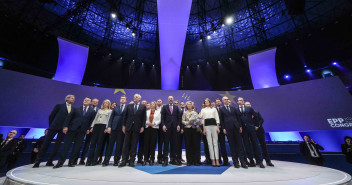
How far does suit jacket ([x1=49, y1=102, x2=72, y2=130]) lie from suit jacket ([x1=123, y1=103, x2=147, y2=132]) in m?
1.42

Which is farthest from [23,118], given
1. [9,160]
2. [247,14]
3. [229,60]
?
[247,14]

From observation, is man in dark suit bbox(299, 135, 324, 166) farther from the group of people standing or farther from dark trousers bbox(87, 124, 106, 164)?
dark trousers bbox(87, 124, 106, 164)

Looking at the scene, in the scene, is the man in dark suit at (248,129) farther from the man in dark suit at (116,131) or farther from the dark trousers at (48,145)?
the dark trousers at (48,145)

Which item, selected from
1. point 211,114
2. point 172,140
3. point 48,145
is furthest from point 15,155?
point 211,114

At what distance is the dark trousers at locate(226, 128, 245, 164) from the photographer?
307cm

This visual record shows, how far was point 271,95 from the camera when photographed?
9195 mm

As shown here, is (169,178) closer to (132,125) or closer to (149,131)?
(149,131)

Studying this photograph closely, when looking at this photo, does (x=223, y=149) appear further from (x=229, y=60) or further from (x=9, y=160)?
(x=229, y=60)

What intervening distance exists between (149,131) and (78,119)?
1.69 meters

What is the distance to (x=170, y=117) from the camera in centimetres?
347

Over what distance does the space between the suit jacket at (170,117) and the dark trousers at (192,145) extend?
1.08 ft

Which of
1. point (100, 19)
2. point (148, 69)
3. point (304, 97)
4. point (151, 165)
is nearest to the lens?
point (151, 165)

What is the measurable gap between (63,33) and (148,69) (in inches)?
298

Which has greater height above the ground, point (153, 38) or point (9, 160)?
point (153, 38)
